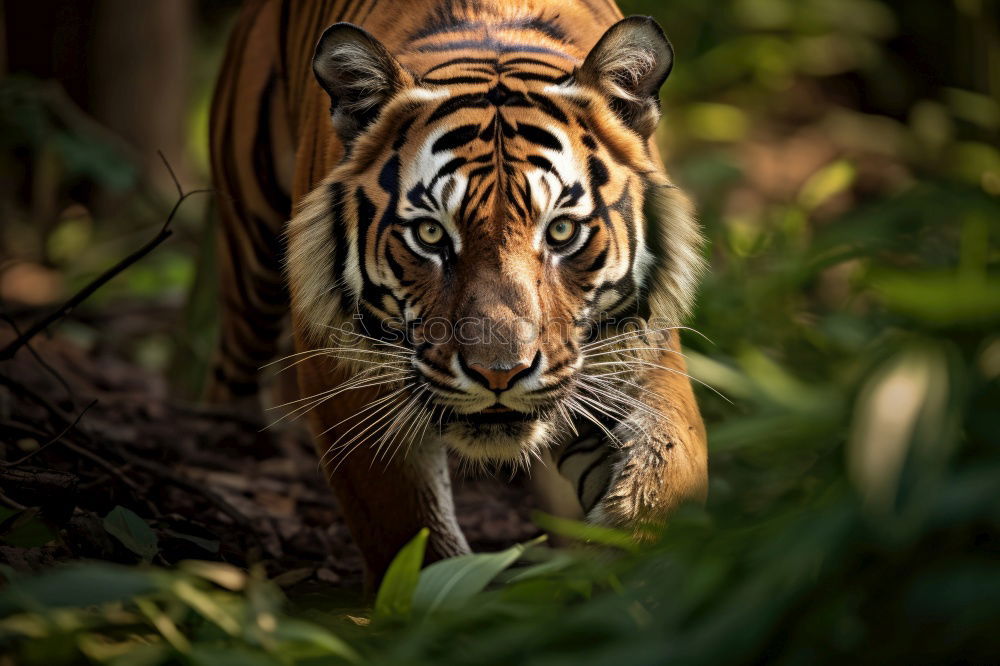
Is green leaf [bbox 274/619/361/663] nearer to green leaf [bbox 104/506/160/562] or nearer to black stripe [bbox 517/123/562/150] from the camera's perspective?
green leaf [bbox 104/506/160/562]

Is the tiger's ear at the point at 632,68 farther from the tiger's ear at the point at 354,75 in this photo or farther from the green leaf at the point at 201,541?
the green leaf at the point at 201,541

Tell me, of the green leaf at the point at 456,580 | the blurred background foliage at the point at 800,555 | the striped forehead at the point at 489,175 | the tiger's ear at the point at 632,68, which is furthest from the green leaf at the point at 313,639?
the tiger's ear at the point at 632,68

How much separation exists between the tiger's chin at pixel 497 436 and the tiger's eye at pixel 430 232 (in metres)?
0.36

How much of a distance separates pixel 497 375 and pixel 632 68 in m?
0.77

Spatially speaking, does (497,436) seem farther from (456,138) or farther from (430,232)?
(456,138)

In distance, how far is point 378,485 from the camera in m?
2.28

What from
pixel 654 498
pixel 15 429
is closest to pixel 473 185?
pixel 654 498

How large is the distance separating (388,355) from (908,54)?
6.43 m

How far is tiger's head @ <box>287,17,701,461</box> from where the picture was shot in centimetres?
203

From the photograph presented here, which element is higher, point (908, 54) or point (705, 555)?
point (908, 54)

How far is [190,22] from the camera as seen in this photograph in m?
6.03

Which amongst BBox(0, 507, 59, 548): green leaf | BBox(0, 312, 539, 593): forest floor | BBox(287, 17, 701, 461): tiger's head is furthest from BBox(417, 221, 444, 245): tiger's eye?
BBox(0, 507, 59, 548): green leaf

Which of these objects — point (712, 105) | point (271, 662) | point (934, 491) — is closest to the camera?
point (934, 491)

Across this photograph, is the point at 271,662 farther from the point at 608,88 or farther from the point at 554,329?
the point at 608,88
